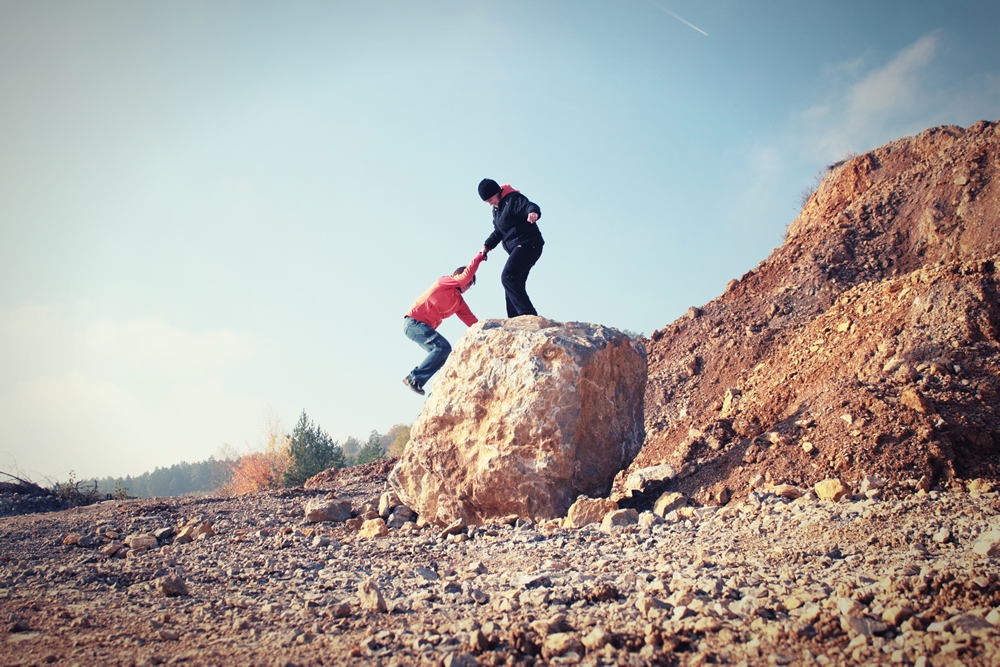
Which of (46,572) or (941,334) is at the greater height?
(941,334)

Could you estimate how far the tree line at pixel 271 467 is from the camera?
53.3 feet

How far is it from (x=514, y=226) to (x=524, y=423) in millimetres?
2624

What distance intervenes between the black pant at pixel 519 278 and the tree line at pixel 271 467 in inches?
273

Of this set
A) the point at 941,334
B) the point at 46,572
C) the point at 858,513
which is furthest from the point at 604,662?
the point at 941,334

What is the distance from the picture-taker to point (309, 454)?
16906 mm

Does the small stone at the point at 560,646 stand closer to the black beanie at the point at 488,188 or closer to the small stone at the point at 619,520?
the small stone at the point at 619,520

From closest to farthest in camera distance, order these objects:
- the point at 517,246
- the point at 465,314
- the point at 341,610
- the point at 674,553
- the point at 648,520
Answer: the point at 341,610, the point at 674,553, the point at 648,520, the point at 517,246, the point at 465,314

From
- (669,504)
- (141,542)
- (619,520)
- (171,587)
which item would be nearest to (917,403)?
(669,504)

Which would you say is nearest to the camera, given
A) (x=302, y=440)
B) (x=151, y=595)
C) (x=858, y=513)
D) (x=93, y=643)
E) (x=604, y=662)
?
(x=604, y=662)

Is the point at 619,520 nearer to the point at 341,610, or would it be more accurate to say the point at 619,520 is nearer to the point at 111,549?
the point at 341,610

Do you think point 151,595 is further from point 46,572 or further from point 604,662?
point 604,662

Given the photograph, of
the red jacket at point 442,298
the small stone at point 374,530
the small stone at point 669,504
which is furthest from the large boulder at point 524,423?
the red jacket at point 442,298

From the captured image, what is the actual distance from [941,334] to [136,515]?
923cm

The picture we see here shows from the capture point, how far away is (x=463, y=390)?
5.70 metres
